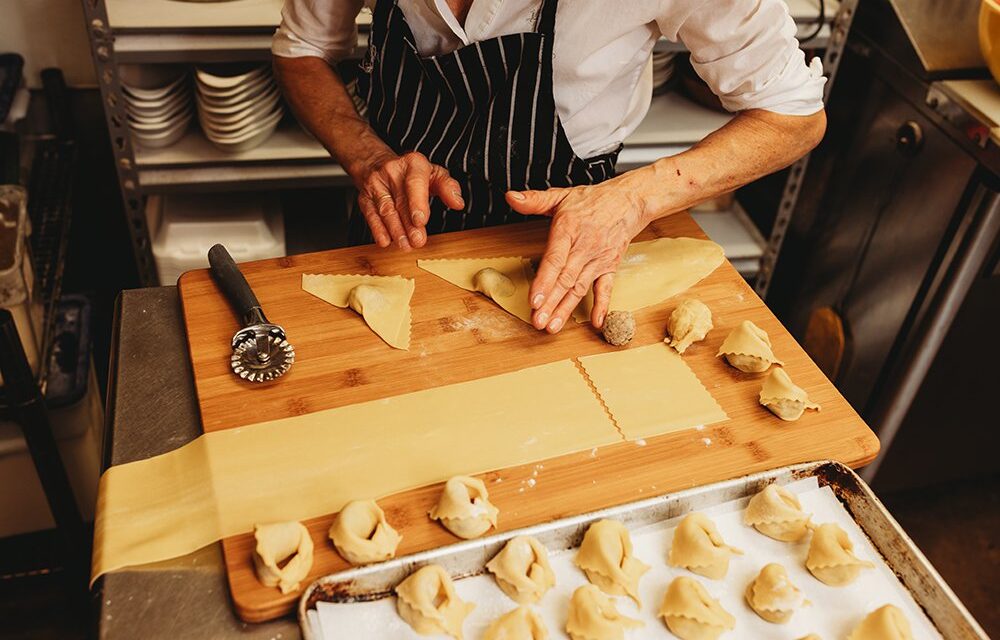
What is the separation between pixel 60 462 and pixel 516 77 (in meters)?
1.33

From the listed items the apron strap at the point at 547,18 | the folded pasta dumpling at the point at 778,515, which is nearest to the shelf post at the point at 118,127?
the apron strap at the point at 547,18

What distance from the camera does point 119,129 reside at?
2.20 meters

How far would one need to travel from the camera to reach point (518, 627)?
0.99 m

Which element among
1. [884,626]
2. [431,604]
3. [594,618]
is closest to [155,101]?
[431,604]

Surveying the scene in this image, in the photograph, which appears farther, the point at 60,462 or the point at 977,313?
the point at 977,313

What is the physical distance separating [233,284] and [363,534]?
0.54m

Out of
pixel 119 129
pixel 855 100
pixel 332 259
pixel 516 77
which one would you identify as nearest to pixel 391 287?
pixel 332 259

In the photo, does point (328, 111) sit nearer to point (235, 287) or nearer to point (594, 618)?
point (235, 287)

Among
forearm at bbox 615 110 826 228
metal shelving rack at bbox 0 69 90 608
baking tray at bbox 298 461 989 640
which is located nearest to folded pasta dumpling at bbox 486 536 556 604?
baking tray at bbox 298 461 989 640

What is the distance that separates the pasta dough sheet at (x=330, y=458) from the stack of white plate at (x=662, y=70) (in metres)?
1.64

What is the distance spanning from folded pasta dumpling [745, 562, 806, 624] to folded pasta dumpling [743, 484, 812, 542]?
0.21ft

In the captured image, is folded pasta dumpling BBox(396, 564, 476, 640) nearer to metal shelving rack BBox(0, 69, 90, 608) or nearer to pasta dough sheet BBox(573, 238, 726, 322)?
pasta dough sheet BBox(573, 238, 726, 322)

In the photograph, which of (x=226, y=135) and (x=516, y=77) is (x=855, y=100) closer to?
(x=516, y=77)

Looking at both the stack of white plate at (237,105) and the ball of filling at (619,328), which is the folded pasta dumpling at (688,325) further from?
the stack of white plate at (237,105)
